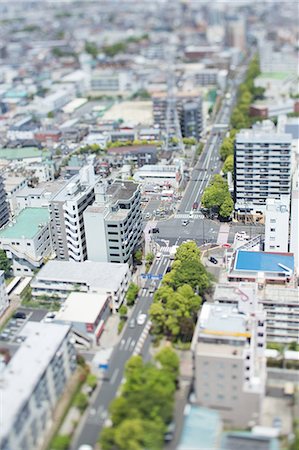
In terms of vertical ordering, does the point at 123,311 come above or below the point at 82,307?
below

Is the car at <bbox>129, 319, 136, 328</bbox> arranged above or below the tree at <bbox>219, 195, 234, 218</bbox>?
below

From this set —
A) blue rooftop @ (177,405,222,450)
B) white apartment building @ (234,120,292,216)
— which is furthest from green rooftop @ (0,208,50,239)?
blue rooftop @ (177,405,222,450)

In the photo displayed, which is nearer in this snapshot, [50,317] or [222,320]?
[222,320]

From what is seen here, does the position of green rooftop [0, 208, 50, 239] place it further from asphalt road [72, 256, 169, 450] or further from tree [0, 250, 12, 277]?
asphalt road [72, 256, 169, 450]

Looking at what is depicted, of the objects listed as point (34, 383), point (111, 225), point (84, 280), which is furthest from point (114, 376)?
point (111, 225)

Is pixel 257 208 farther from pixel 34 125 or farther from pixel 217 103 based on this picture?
pixel 217 103

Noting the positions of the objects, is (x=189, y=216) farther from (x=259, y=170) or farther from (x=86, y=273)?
(x=86, y=273)

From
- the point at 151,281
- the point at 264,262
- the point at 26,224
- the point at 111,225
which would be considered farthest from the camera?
the point at 26,224
